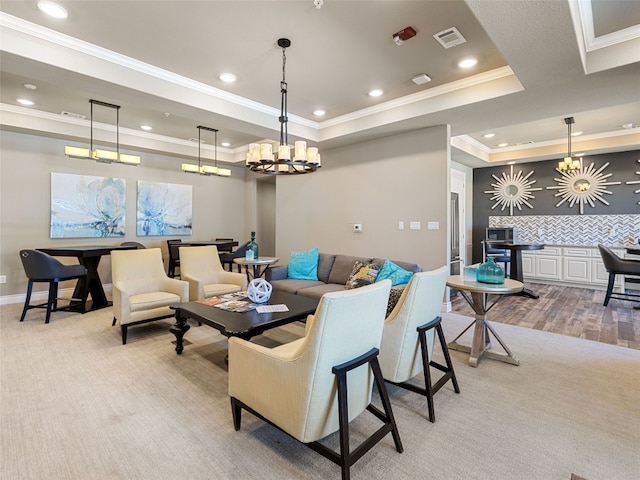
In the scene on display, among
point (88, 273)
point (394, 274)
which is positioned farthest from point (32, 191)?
point (394, 274)

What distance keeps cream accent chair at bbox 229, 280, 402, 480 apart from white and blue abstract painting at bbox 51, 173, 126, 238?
18.3 ft

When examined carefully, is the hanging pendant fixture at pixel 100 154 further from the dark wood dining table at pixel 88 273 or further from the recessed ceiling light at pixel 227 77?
the recessed ceiling light at pixel 227 77

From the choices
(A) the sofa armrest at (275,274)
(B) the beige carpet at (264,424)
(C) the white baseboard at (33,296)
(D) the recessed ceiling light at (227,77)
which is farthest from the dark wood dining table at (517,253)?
(C) the white baseboard at (33,296)

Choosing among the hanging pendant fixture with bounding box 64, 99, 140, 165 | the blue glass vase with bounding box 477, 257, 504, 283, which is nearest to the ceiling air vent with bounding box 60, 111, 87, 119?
the hanging pendant fixture with bounding box 64, 99, 140, 165

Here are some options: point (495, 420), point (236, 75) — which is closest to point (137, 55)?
point (236, 75)

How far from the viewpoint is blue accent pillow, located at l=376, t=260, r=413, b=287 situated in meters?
3.47

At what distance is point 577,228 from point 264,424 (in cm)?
757

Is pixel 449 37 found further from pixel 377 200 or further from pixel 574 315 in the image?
pixel 574 315

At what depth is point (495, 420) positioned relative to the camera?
2078 mm

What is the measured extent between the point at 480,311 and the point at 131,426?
2.90 m

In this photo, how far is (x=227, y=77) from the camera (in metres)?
3.71

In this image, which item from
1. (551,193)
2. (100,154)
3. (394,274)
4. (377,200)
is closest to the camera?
(394,274)

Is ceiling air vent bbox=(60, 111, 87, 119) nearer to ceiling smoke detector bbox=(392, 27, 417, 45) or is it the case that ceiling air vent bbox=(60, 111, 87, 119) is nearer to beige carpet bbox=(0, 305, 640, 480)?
beige carpet bbox=(0, 305, 640, 480)

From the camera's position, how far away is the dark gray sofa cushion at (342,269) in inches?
176
